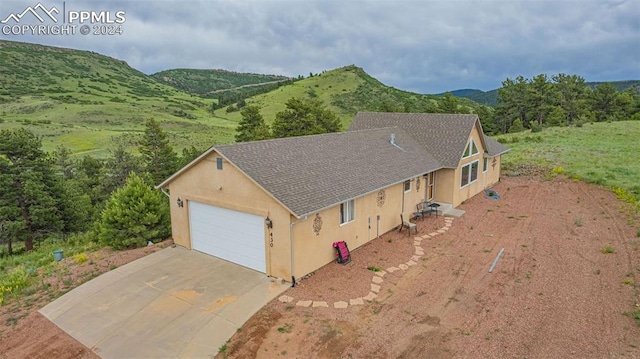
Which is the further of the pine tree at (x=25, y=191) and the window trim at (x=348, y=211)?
the pine tree at (x=25, y=191)

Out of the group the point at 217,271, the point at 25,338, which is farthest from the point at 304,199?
the point at 25,338

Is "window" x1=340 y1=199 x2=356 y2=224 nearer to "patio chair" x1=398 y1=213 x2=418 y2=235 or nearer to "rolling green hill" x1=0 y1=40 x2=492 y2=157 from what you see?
"patio chair" x1=398 y1=213 x2=418 y2=235

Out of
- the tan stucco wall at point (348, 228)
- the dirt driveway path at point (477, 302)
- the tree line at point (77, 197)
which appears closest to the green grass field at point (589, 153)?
the dirt driveway path at point (477, 302)

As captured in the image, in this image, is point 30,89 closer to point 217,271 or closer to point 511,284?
point 217,271

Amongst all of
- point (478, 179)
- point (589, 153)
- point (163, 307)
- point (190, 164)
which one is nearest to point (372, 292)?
point (163, 307)

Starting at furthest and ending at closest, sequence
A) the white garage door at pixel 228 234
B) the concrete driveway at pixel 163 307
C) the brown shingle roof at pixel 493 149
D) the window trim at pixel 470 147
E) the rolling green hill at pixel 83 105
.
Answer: the rolling green hill at pixel 83 105, the brown shingle roof at pixel 493 149, the window trim at pixel 470 147, the white garage door at pixel 228 234, the concrete driveway at pixel 163 307

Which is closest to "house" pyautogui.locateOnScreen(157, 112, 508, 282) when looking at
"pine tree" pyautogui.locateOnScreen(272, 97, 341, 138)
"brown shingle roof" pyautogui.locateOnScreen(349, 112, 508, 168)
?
"brown shingle roof" pyautogui.locateOnScreen(349, 112, 508, 168)

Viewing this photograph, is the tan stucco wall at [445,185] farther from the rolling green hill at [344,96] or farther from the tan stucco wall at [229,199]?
the rolling green hill at [344,96]
